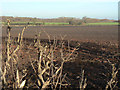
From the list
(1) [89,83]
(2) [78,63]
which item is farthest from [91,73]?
(2) [78,63]

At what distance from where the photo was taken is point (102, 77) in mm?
4543

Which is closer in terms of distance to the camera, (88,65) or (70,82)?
(70,82)

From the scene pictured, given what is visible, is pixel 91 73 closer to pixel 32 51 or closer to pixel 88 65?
pixel 88 65

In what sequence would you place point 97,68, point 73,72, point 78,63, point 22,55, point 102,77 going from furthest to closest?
1. point 22,55
2. point 78,63
3. point 97,68
4. point 73,72
5. point 102,77

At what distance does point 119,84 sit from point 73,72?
126cm

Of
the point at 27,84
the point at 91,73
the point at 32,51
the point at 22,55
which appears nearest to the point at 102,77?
the point at 91,73

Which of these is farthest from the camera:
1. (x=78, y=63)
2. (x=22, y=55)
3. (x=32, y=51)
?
(x=32, y=51)

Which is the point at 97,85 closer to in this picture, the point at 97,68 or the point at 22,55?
the point at 97,68

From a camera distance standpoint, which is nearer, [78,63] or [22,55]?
[78,63]

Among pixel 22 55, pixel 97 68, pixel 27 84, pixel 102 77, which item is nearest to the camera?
pixel 27 84

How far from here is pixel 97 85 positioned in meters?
4.04

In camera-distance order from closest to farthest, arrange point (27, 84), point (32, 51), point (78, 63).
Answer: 1. point (27, 84)
2. point (78, 63)
3. point (32, 51)

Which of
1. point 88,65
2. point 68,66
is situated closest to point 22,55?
point 68,66

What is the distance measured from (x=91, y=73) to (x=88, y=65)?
2.60 ft
